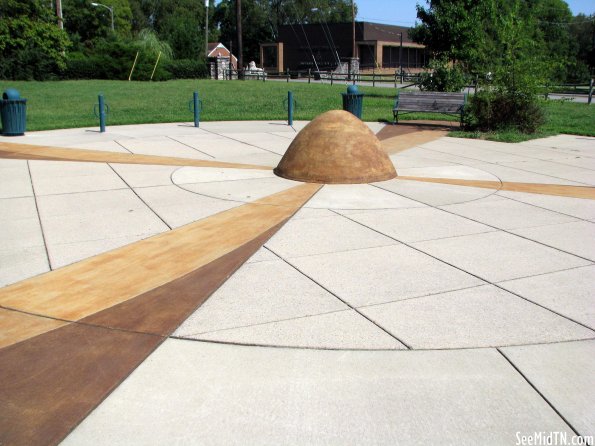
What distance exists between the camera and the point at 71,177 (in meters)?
9.51

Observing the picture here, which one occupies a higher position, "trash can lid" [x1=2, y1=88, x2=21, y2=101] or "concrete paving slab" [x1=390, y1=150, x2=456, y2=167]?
"trash can lid" [x1=2, y1=88, x2=21, y2=101]

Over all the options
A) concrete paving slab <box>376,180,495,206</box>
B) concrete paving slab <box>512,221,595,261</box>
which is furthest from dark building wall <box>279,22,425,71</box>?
concrete paving slab <box>512,221,595,261</box>

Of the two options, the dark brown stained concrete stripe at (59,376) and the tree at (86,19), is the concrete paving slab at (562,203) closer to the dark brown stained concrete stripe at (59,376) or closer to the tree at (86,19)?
the dark brown stained concrete stripe at (59,376)

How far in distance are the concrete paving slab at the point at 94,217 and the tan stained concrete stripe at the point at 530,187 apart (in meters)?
4.39

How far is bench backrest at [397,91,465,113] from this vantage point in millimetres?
16625

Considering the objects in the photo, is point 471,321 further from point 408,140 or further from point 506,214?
point 408,140

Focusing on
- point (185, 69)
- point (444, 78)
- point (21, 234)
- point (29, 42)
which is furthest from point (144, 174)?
point (185, 69)

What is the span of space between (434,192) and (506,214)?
1.43 m

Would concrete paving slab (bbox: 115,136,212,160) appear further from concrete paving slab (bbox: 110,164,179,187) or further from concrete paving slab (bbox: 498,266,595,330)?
concrete paving slab (bbox: 498,266,595,330)

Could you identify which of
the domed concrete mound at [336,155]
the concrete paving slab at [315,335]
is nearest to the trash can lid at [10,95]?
the domed concrete mound at [336,155]

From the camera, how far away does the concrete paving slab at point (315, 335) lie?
4.08m

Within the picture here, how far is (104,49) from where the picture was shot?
45.9 m

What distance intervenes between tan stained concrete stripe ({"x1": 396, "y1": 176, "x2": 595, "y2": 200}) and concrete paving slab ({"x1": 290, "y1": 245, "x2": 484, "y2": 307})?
12.5 ft

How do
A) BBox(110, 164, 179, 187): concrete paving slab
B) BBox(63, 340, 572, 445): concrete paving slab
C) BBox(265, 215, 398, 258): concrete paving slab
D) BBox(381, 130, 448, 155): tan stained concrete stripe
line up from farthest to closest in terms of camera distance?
1. BBox(381, 130, 448, 155): tan stained concrete stripe
2. BBox(110, 164, 179, 187): concrete paving slab
3. BBox(265, 215, 398, 258): concrete paving slab
4. BBox(63, 340, 572, 445): concrete paving slab
